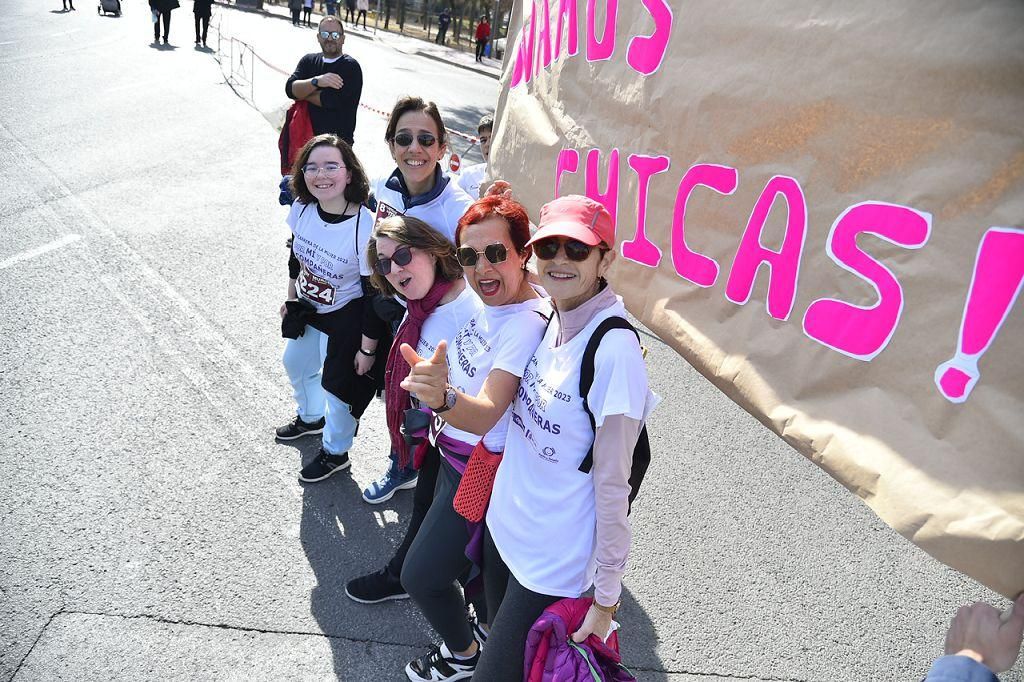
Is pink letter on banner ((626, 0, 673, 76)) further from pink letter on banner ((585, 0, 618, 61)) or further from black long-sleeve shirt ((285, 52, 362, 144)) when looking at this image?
black long-sleeve shirt ((285, 52, 362, 144))

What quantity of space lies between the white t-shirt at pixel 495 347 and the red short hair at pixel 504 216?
23cm

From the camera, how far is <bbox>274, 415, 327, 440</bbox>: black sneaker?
14.0ft

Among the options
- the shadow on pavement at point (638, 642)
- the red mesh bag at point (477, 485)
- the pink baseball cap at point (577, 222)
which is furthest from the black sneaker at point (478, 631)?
the pink baseball cap at point (577, 222)

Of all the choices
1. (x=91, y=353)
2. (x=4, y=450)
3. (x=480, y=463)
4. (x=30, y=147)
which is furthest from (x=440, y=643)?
(x=30, y=147)

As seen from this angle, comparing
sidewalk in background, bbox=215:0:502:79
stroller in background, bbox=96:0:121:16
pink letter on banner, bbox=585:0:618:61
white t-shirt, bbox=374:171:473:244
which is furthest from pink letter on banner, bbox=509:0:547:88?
stroller in background, bbox=96:0:121:16

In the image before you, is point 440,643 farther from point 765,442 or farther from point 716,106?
point 765,442

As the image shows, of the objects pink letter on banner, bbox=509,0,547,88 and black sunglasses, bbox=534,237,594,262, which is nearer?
black sunglasses, bbox=534,237,594,262

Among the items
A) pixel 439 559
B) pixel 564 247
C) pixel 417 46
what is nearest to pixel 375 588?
pixel 439 559

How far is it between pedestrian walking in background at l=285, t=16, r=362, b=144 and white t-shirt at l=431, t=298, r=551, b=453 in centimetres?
396

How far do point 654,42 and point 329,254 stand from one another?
6.55 feet

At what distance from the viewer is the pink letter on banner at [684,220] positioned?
194 centimetres

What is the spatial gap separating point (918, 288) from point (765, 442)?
3.68 m

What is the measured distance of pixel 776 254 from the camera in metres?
1.80

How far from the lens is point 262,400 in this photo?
15.3 feet
